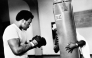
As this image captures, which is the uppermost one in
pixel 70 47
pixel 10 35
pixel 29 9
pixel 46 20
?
pixel 29 9

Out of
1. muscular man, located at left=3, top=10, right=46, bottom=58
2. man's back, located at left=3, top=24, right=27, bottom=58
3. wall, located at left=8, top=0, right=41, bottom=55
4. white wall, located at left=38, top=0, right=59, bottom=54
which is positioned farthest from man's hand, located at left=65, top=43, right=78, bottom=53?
wall, located at left=8, top=0, right=41, bottom=55

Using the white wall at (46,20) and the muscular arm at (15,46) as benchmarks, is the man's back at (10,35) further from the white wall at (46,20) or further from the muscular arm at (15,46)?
the white wall at (46,20)

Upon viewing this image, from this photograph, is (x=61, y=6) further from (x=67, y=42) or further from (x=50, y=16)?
(x=50, y=16)

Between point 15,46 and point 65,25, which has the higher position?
point 65,25

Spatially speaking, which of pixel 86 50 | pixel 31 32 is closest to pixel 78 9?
pixel 31 32

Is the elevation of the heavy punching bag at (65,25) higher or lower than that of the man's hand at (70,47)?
higher

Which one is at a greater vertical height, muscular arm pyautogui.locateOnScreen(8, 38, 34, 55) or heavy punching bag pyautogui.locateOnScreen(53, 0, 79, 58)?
heavy punching bag pyautogui.locateOnScreen(53, 0, 79, 58)

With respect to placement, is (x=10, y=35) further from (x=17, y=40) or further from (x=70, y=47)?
(x=70, y=47)

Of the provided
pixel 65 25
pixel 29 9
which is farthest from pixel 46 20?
pixel 65 25

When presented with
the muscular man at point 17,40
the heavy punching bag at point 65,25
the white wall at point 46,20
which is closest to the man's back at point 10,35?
the muscular man at point 17,40

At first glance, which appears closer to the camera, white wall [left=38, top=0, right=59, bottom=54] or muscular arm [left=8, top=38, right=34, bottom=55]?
muscular arm [left=8, top=38, right=34, bottom=55]

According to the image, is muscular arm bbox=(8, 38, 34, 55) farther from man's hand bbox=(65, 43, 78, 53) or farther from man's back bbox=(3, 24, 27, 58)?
man's hand bbox=(65, 43, 78, 53)

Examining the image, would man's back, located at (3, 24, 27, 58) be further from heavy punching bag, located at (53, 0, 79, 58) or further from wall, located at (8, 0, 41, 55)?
wall, located at (8, 0, 41, 55)

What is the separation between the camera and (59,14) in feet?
3.83
